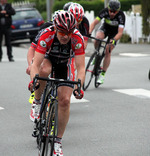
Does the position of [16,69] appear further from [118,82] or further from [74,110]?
[74,110]

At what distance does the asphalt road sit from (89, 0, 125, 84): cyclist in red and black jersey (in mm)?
653

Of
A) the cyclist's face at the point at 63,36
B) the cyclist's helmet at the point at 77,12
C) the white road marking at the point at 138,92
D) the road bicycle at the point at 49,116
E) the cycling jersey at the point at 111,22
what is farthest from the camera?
the cycling jersey at the point at 111,22

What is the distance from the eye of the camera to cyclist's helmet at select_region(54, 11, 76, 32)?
567 centimetres

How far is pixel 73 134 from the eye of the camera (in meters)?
7.31

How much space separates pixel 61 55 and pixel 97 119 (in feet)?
7.73

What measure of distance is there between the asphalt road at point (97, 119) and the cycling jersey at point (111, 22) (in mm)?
1167

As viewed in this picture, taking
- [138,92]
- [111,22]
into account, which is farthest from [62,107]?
[111,22]

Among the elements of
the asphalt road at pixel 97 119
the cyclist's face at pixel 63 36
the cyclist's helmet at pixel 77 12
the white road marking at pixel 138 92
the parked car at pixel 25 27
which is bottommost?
the parked car at pixel 25 27

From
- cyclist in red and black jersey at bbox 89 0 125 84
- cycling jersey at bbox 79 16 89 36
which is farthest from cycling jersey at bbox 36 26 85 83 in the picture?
cyclist in red and black jersey at bbox 89 0 125 84

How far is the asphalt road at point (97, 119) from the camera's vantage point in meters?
6.55

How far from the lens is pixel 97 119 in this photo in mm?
8344

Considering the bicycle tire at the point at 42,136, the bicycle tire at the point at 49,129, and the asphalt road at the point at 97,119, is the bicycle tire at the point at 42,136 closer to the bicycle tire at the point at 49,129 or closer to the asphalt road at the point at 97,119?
the bicycle tire at the point at 49,129

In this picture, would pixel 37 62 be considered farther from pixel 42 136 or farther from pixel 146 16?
pixel 146 16

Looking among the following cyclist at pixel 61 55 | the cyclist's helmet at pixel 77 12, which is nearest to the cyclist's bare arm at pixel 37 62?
the following cyclist at pixel 61 55
